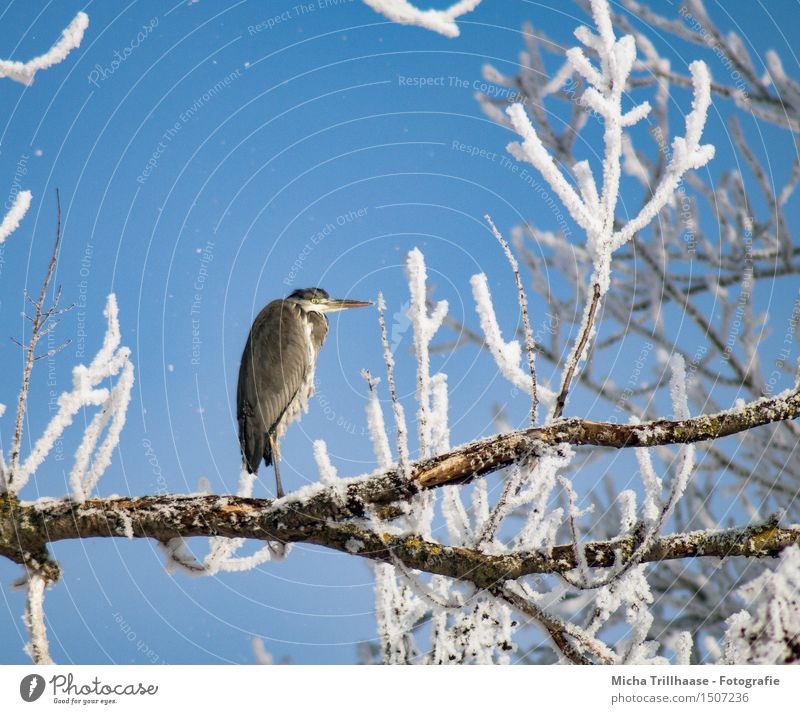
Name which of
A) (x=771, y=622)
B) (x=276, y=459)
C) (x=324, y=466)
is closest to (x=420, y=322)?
(x=324, y=466)

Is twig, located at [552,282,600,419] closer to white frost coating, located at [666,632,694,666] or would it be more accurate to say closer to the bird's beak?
white frost coating, located at [666,632,694,666]

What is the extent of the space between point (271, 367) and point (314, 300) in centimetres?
36

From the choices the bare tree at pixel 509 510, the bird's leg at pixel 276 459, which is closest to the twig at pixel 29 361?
the bare tree at pixel 509 510

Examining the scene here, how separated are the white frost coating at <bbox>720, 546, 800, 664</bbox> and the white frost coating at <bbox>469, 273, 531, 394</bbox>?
75 cm

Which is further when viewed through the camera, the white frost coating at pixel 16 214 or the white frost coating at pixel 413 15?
the white frost coating at pixel 16 214

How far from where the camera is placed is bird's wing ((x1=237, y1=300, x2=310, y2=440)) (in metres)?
2.90

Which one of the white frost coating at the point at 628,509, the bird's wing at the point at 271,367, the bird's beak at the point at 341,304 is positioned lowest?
the white frost coating at the point at 628,509

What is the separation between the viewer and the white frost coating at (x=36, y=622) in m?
1.75

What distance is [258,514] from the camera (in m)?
1.73

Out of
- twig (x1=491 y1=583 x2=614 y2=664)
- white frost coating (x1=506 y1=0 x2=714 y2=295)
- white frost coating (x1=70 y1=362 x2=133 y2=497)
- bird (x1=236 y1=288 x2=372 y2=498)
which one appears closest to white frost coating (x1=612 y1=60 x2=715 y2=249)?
white frost coating (x1=506 y1=0 x2=714 y2=295)

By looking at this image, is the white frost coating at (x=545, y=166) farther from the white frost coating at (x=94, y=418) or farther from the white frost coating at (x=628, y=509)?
the white frost coating at (x=94, y=418)

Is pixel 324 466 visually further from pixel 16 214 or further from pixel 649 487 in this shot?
pixel 16 214
